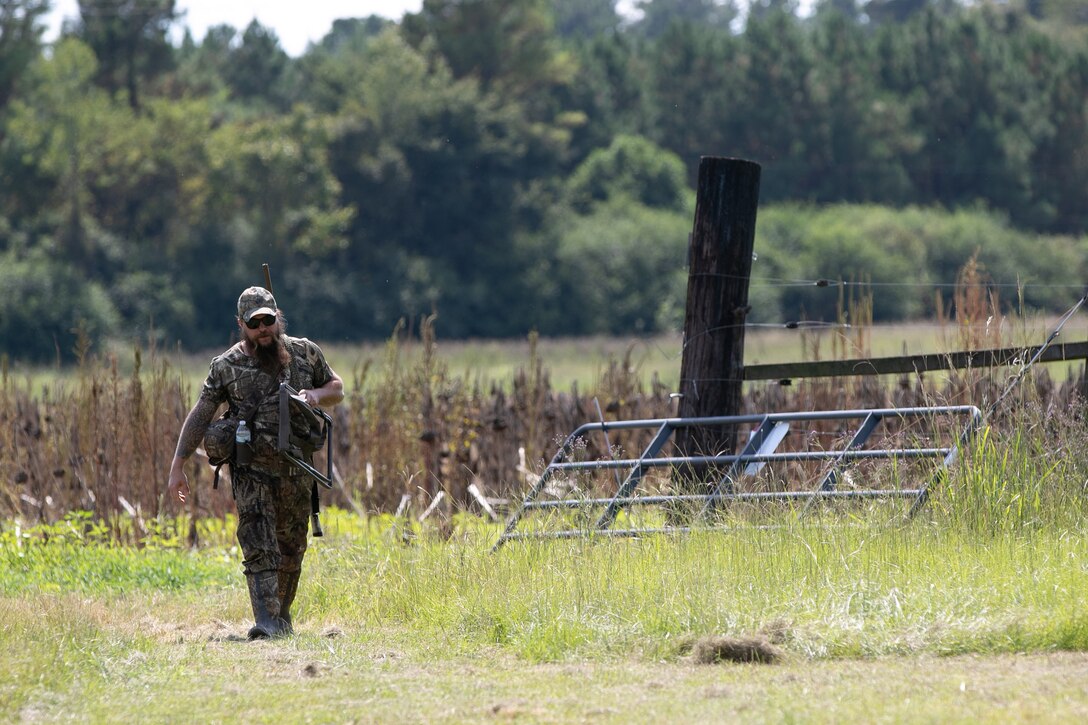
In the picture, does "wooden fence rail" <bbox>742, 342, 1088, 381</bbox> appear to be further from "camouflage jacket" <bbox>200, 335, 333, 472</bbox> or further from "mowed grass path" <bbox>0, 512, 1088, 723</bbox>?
"camouflage jacket" <bbox>200, 335, 333, 472</bbox>

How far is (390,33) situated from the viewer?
69.1 metres

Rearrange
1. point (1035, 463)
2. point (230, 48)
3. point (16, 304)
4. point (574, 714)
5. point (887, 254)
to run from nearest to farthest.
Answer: point (574, 714) < point (1035, 463) < point (16, 304) < point (887, 254) < point (230, 48)

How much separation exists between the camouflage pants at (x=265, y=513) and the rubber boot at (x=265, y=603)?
0.14 feet

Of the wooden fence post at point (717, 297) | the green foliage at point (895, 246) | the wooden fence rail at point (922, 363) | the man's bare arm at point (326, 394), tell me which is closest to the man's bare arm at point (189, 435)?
the man's bare arm at point (326, 394)

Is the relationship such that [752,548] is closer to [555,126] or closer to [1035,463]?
[1035,463]

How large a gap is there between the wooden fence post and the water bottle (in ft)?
9.30

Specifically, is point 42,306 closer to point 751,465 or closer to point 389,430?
point 389,430

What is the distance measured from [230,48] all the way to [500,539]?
238 ft

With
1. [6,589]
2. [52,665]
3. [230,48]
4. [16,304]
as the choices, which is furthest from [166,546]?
[230,48]

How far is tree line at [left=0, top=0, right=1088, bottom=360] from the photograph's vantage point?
5750 cm

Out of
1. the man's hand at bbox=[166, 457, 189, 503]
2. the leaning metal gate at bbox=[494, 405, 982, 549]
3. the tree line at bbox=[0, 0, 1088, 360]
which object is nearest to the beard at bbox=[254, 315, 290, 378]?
the man's hand at bbox=[166, 457, 189, 503]

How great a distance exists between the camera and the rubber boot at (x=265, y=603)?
27.8ft

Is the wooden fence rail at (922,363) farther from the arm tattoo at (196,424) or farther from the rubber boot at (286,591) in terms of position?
the arm tattoo at (196,424)

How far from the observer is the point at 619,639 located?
7246 mm
